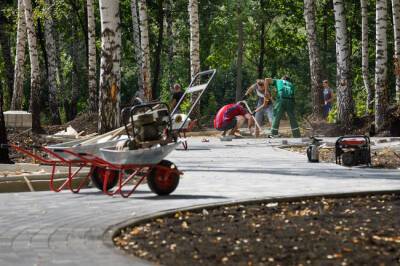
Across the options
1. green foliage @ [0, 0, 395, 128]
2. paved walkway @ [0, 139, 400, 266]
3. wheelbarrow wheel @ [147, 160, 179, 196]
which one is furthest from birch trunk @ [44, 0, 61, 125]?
wheelbarrow wheel @ [147, 160, 179, 196]

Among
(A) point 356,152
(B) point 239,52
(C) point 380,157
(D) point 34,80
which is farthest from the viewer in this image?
(B) point 239,52

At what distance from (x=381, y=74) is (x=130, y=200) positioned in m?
17.8

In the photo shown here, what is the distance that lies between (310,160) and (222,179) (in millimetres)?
4163

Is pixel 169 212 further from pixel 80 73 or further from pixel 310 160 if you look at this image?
pixel 80 73

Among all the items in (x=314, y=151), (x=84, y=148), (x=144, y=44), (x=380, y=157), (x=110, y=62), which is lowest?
(x=380, y=157)

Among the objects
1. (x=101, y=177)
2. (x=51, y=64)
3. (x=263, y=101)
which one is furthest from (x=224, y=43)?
(x=101, y=177)

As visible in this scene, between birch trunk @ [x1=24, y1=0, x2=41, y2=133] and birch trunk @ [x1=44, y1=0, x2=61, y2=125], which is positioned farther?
birch trunk @ [x1=44, y1=0, x2=61, y2=125]

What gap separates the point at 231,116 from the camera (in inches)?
1095

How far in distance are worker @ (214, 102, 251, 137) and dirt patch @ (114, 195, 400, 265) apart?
1675 centimetres

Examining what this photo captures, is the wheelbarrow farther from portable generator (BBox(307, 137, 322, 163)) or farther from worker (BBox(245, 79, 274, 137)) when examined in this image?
worker (BBox(245, 79, 274, 137))

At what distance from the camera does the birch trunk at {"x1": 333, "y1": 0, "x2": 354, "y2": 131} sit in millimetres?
29266

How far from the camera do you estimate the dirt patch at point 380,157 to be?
17.0m

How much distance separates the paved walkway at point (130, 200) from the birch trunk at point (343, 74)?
9593 mm

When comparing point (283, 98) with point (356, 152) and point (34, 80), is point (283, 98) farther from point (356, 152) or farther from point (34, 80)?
point (356, 152)
